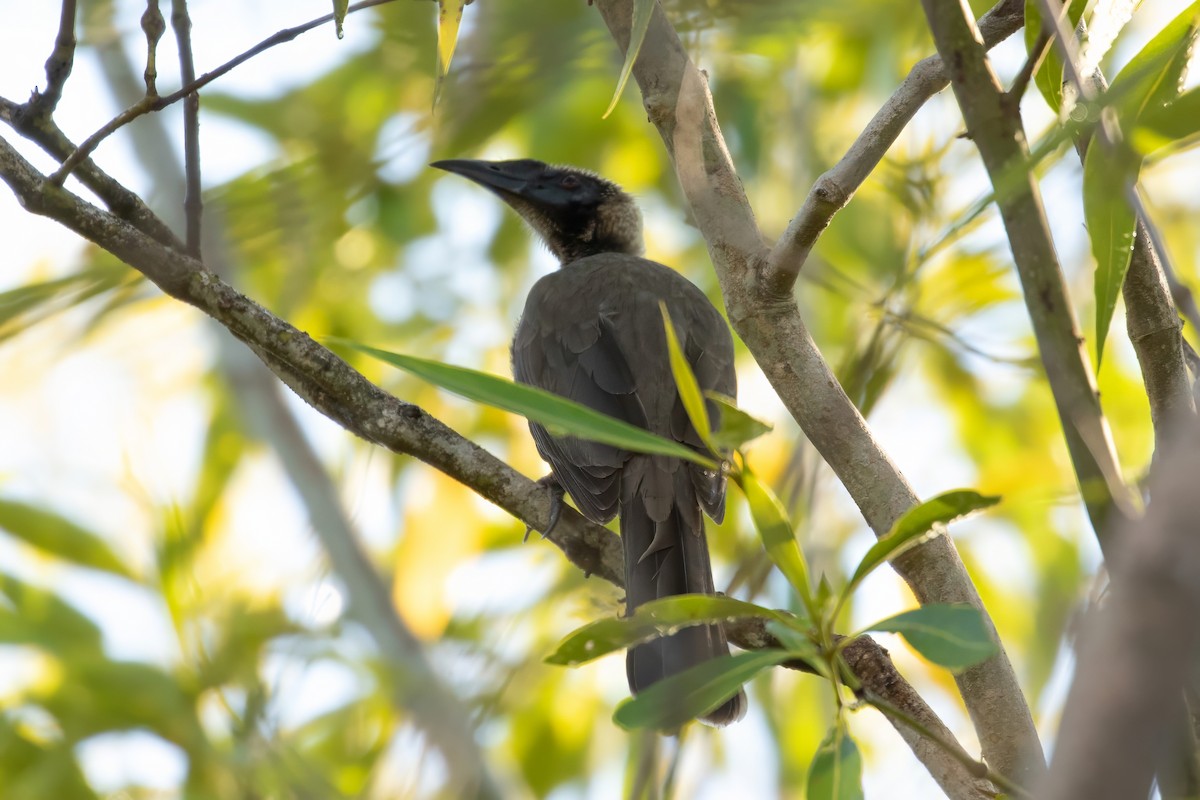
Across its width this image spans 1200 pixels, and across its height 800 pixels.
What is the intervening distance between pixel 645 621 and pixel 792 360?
85 centimetres

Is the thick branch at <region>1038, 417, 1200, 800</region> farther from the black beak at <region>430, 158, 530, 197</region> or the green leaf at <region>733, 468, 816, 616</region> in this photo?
the black beak at <region>430, 158, 530, 197</region>

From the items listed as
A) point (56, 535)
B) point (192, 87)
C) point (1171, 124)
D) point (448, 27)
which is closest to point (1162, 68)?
point (1171, 124)

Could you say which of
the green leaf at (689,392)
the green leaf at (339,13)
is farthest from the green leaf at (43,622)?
the green leaf at (689,392)

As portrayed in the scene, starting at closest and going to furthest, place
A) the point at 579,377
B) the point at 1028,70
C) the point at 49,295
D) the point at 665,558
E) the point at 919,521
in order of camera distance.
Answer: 1. the point at 1028,70
2. the point at 919,521
3. the point at 49,295
4. the point at 665,558
5. the point at 579,377

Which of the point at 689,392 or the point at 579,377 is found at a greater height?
the point at 579,377

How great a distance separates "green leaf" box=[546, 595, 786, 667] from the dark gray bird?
1.12 meters

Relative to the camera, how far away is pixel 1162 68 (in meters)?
1.89

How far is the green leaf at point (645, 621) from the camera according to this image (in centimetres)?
185

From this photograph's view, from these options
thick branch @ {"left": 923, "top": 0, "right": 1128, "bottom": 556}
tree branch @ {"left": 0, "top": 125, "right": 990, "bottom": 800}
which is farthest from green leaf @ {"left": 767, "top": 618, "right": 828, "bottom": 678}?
tree branch @ {"left": 0, "top": 125, "right": 990, "bottom": 800}

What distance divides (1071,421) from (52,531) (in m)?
4.67

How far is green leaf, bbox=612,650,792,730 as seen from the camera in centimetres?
169

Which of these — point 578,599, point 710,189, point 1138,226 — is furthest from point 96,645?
point 1138,226

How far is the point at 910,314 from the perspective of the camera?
309 centimetres

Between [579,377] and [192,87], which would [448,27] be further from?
[579,377]
